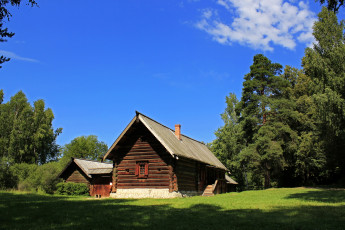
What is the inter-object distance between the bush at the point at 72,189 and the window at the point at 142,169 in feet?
43.3

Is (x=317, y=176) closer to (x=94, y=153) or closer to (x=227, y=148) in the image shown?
(x=227, y=148)

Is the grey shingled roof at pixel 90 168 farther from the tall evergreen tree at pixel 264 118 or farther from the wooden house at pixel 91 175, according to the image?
the tall evergreen tree at pixel 264 118

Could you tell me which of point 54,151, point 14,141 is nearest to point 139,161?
point 14,141

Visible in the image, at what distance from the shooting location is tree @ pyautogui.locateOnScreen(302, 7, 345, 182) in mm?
26359

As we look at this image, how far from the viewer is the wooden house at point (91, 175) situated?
34.4 meters

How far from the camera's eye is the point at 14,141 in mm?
56188

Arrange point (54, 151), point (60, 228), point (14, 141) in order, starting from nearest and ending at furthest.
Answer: point (60, 228)
point (14, 141)
point (54, 151)

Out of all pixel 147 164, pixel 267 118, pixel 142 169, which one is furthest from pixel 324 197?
pixel 267 118

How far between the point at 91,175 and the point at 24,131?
2962cm

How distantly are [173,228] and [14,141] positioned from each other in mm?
55756

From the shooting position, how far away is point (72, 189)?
36.6 meters

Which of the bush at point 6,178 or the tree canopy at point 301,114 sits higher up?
the tree canopy at point 301,114

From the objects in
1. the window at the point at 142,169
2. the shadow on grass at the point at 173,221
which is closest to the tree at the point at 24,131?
the window at the point at 142,169

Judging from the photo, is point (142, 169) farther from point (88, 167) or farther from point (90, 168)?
point (88, 167)
